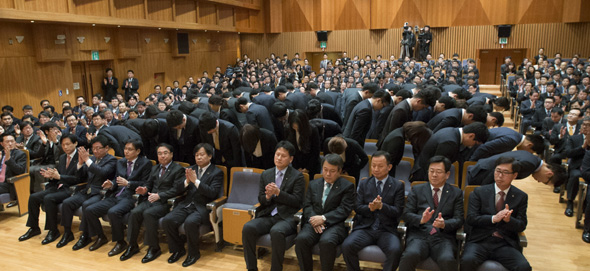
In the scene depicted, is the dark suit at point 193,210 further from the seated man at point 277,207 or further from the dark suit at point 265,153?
the seated man at point 277,207

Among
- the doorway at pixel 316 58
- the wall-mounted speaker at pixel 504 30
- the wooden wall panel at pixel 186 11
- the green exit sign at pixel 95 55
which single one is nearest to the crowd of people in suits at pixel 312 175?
the green exit sign at pixel 95 55

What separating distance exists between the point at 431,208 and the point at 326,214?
905 mm

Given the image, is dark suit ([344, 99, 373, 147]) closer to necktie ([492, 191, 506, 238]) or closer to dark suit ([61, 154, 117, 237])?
necktie ([492, 191, 506, 238])

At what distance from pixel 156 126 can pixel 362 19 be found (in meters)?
15.9

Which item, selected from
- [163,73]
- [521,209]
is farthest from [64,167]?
[163,73]

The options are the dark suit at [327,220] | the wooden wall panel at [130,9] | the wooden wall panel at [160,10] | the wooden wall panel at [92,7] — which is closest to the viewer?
the dark suit at [327,220]

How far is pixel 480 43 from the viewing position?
1770 centimetres

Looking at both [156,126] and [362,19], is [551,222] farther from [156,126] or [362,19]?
[362,19]

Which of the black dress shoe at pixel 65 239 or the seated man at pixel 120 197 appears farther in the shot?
the black dress shoe at pixel 65 239

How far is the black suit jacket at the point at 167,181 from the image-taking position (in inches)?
181

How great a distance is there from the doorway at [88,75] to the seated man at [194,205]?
8.99m

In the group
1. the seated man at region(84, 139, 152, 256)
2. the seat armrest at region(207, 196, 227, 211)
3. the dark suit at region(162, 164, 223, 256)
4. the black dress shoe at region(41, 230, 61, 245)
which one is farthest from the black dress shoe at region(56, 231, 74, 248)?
the seat armrest at region(207, 196, 227, 211)

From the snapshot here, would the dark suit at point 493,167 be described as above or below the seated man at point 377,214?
above

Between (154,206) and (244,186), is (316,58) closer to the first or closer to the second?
(244,186)
